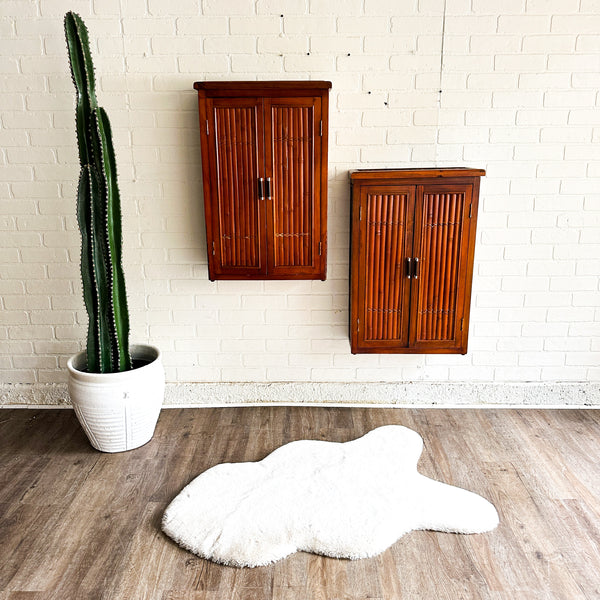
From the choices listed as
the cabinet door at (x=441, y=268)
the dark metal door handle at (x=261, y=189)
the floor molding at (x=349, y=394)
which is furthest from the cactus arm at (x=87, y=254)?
the cabinet door at (x=441, y=268)

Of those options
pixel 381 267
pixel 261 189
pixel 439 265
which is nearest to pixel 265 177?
pixel 261 189

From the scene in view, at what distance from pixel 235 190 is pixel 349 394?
4.34 ft

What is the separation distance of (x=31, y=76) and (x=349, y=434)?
8.00ft

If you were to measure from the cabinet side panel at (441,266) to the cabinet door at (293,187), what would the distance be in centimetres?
54

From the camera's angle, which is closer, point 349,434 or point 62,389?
point 349,434

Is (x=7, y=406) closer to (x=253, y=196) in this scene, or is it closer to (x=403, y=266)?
(x=253, y=196)

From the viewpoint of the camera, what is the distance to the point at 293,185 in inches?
105

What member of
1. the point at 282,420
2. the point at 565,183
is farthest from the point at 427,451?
the point at 565,183

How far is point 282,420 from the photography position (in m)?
2.98

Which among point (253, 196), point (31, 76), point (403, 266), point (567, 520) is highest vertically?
point (31, 76)

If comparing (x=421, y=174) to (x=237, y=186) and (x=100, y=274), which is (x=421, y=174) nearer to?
(x=237, y=186)

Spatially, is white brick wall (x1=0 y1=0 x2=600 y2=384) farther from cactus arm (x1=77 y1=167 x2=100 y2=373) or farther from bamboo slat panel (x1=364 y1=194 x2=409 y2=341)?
cactus arm (x1=77 y1=167 x2=100 y2=373)

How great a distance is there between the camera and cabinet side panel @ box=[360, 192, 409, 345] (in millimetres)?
2699

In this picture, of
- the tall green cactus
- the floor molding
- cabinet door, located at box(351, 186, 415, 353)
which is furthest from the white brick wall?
the tall green cactus
